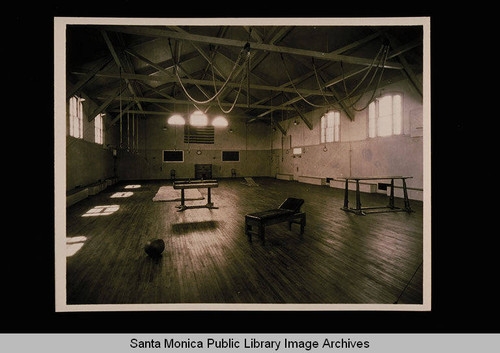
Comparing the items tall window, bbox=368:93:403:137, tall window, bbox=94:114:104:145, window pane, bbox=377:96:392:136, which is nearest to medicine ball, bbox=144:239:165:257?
tall window, bbox=368:93:403:137

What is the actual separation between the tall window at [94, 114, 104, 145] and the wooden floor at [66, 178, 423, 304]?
18.9ft

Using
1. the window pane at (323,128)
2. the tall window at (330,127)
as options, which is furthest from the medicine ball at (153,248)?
the window pane at (323,128)

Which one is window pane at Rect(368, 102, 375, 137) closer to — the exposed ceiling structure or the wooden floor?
the exposed ceiling structure

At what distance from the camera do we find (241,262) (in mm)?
2881

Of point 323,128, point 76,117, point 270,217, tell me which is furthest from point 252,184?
point 270,217

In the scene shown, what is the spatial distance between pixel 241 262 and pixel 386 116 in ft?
24.7

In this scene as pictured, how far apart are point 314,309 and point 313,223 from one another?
8.97 ft

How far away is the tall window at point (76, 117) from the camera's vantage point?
710 centimetres

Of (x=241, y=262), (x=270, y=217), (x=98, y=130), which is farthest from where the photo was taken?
(x=98, y=130)

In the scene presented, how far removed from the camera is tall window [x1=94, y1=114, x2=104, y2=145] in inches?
383

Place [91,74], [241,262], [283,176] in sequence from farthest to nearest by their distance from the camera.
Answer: [283,176], [91,74], [241,262]

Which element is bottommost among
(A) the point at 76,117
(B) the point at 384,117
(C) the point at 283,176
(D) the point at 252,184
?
(D) the point at 252,184

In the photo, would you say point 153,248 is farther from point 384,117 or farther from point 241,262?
point 384,117

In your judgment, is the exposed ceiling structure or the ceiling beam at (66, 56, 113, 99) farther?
the ceiling beam at (66, 56, 113, 99)
